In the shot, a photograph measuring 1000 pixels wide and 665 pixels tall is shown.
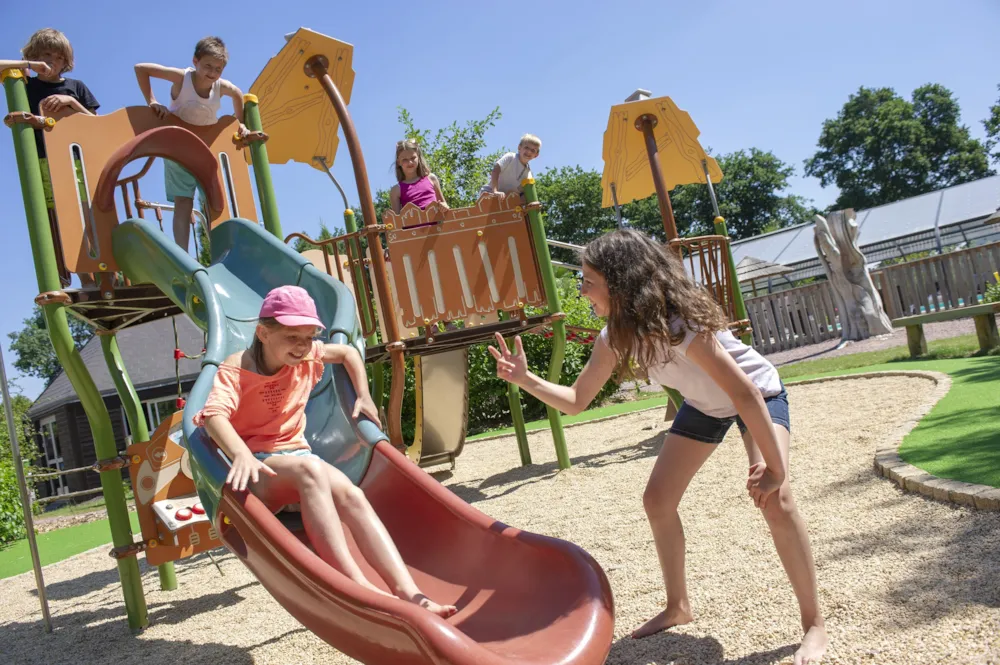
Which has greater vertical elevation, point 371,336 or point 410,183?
point 410,183

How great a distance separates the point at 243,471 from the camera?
8.76 feet

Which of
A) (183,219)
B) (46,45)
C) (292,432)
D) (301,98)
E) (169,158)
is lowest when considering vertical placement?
(292,432)

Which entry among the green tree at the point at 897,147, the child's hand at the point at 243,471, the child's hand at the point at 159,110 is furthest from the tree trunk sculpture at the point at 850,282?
the green tree at the point at 897,147

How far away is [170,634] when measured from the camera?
436cm

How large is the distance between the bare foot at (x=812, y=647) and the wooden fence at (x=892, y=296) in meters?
14.2

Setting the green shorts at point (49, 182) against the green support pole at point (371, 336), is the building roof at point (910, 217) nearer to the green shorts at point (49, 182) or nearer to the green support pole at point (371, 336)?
the green support pole at point (371, 336)

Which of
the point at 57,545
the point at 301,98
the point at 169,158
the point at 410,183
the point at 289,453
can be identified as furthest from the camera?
the point at 57,545

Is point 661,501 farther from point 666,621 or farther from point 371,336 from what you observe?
point 371,336

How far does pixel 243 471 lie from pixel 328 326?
1.33 m

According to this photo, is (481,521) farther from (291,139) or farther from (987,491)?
(291,139)

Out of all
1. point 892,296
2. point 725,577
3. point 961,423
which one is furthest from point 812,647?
point 892,296

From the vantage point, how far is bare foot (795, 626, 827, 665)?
2342mm

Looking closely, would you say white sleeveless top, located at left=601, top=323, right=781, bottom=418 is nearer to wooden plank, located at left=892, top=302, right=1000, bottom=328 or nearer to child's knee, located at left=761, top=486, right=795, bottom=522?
child's knee, located at left=761, top=486, right=795, bottom=522

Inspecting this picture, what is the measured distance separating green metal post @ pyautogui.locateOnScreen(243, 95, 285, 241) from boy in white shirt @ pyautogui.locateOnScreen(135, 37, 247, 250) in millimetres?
207
